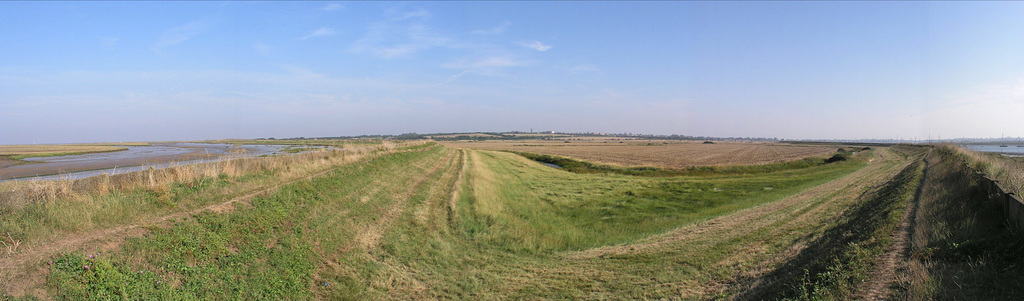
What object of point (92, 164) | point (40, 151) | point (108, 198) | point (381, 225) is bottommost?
point (381, 225)

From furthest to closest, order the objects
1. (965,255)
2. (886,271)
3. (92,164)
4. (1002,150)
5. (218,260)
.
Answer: (1002,150) → (92,164) → (218,260) → (965,255) → (886,271)

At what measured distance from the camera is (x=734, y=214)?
1424 cm

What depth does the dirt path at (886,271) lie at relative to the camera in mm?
5199

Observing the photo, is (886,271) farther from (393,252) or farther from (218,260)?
(218,260)

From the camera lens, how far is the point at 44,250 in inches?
196

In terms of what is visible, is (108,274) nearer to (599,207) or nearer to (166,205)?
(166,205)

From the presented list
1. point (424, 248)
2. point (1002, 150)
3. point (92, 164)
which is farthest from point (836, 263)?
point (1002, 150)

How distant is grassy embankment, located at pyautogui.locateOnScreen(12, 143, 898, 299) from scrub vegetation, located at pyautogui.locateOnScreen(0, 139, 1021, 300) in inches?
1.4

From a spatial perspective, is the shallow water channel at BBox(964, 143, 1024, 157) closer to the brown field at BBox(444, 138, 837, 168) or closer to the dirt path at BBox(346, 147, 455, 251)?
the brown field at BBox(444, 138, 837, 168)

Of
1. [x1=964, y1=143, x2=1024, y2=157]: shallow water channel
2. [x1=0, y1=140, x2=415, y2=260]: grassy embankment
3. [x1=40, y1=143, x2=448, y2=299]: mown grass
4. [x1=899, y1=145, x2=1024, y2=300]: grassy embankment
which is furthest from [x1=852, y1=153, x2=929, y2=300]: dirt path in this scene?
[x1=964, y1=143, x2=1024, y2=157]: shallow water channel

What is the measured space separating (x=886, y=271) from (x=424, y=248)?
8951 mm

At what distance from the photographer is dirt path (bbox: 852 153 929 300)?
17.1 ft

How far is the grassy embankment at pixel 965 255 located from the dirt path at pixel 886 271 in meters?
0.14

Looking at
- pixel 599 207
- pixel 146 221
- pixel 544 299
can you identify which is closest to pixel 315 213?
pixel 146 221
